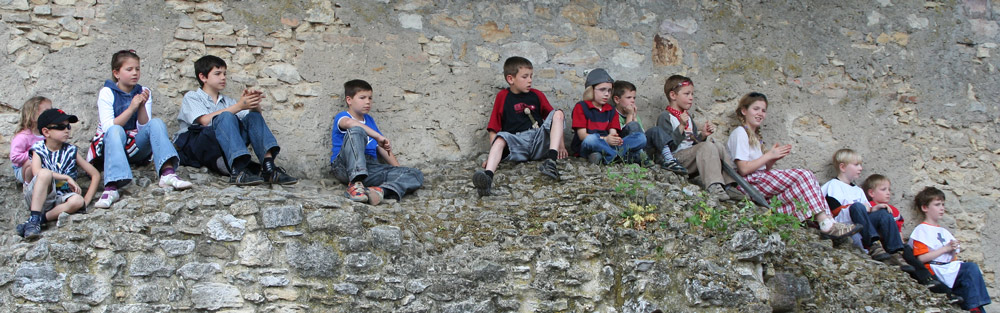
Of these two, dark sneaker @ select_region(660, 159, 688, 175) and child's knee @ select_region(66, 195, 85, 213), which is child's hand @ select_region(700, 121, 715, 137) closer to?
dark sneaker @ select_region(660, 159, 688, 175)

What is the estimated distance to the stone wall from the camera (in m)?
7.11

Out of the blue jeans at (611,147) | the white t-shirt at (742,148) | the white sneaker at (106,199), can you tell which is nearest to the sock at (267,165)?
the white sneaker at (106,199)

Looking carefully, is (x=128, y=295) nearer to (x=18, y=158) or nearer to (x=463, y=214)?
(x=18, y=158)

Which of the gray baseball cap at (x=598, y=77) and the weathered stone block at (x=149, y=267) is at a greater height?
the gray baseball cap at (x=598, y=77)

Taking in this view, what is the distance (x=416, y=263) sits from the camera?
18.7ft

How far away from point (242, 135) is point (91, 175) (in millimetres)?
927

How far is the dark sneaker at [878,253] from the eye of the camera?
679 centimetres

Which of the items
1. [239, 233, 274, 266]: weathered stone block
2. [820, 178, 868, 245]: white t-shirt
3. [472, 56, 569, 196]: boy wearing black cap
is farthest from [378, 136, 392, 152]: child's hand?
[820, 178, 868, 245]: white t-shirt

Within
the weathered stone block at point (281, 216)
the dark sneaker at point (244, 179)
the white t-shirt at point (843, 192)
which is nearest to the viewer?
the weathered stone block at point (281, 216)

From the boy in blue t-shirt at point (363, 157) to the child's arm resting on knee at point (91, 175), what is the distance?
1440mm

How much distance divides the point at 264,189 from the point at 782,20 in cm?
414

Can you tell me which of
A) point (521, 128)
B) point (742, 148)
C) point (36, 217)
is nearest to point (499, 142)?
point (521, 128)

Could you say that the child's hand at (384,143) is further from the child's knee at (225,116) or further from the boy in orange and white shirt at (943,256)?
the boy in orange and white shirt at (943,256)

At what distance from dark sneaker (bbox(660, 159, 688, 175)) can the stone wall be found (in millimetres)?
750
